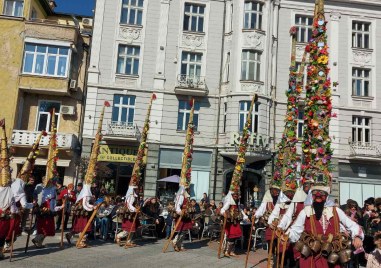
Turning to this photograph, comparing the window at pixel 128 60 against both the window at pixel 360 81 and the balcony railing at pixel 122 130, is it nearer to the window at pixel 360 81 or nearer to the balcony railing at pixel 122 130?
the balcony railing at pixel 122 130

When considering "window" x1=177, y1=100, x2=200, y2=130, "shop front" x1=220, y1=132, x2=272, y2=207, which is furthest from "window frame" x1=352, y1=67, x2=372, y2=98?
"window" x1=177, y1=100, x2=200, y2=130

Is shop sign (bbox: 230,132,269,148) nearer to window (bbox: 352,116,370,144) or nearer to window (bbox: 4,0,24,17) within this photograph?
A: window (bbox: 352,116,370,144)

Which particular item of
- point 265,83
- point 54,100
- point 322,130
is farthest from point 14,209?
point 265,83

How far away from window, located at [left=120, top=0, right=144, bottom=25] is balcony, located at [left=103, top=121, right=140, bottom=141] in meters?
6.90

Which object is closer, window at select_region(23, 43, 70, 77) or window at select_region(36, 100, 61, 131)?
window at select_region(23, 43, 70, 77)

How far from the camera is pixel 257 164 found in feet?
77.7

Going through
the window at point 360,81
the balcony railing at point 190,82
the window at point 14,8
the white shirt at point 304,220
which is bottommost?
the white shirt at point 304,220

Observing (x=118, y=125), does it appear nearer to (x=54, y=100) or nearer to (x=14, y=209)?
(x=54, y=100)

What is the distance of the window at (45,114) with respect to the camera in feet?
80.2

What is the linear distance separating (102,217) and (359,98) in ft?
63.6

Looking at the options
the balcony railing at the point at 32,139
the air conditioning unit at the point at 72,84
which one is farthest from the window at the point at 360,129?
the air conditioning unit at the point at 72,84

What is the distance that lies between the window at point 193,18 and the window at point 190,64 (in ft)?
5.80

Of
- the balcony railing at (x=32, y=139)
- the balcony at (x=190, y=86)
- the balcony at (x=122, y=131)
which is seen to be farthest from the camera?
the balcony at (x=190, y=86)

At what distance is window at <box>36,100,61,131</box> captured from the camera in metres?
24.5
